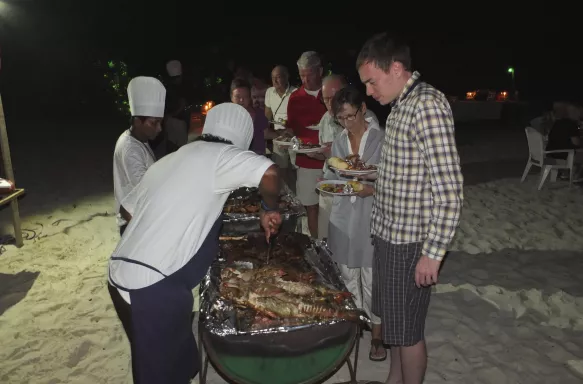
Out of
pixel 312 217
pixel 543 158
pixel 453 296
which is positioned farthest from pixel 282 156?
pixel 543 158

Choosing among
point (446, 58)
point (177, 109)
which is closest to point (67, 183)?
point (177, 109)

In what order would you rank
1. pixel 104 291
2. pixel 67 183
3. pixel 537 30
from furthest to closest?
pixel 537 30 → pixel 67 183 → pixel 104 291

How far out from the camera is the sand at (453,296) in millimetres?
3221

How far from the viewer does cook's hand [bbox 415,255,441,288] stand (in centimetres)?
208

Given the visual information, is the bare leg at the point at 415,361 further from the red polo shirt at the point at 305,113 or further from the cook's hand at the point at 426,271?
the red polo shirt at the point at 305,113

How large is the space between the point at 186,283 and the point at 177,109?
4572mm

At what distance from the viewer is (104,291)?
427 centimetres

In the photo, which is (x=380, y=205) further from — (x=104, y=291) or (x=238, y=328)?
(x=104, y=291)

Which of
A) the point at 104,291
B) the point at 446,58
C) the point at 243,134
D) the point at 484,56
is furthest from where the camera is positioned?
the point at 484,56

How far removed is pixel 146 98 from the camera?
2.76m

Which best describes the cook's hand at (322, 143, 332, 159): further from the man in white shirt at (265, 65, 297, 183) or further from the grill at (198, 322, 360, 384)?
the grill at (198, 322, 360, 384)

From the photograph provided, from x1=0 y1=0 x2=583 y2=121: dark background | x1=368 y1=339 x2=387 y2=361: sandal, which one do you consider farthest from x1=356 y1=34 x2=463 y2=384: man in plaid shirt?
x1=0 y1=0 x2=583 y2=121: dark background

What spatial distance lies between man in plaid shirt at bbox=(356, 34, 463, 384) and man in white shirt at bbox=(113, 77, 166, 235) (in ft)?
4.24

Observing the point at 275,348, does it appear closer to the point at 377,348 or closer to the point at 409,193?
the point at 409,193
